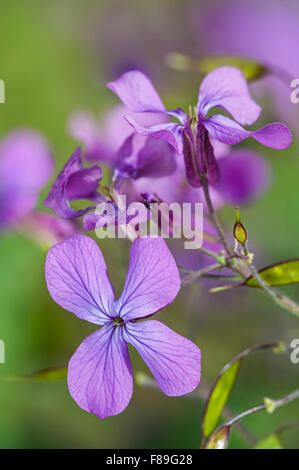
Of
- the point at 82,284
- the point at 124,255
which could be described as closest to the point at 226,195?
the point at 124,255

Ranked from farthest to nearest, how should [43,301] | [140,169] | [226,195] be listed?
[43,301] → [226,195] → [140,169]

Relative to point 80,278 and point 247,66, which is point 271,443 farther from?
point 247,66

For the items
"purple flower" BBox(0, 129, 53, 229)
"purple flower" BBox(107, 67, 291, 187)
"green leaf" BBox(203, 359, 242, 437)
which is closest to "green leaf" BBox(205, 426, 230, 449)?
"green leaf" BBox(203, 359, 242, 437)

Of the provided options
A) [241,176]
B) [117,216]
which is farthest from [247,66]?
[117,216]

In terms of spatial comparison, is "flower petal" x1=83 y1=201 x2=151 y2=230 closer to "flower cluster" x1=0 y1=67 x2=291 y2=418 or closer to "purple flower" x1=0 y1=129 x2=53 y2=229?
"flower cluster" x1=0 y1=67 x2=291 y2=418

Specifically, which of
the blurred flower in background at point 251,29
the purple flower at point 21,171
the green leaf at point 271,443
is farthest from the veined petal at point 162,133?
the blurred flower in background at point 251,29

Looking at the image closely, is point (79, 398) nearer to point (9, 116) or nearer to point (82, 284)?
point (82, 284)

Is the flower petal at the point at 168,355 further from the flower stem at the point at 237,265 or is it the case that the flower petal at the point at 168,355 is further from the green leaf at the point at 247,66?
the green leaf at the point at 247,66
